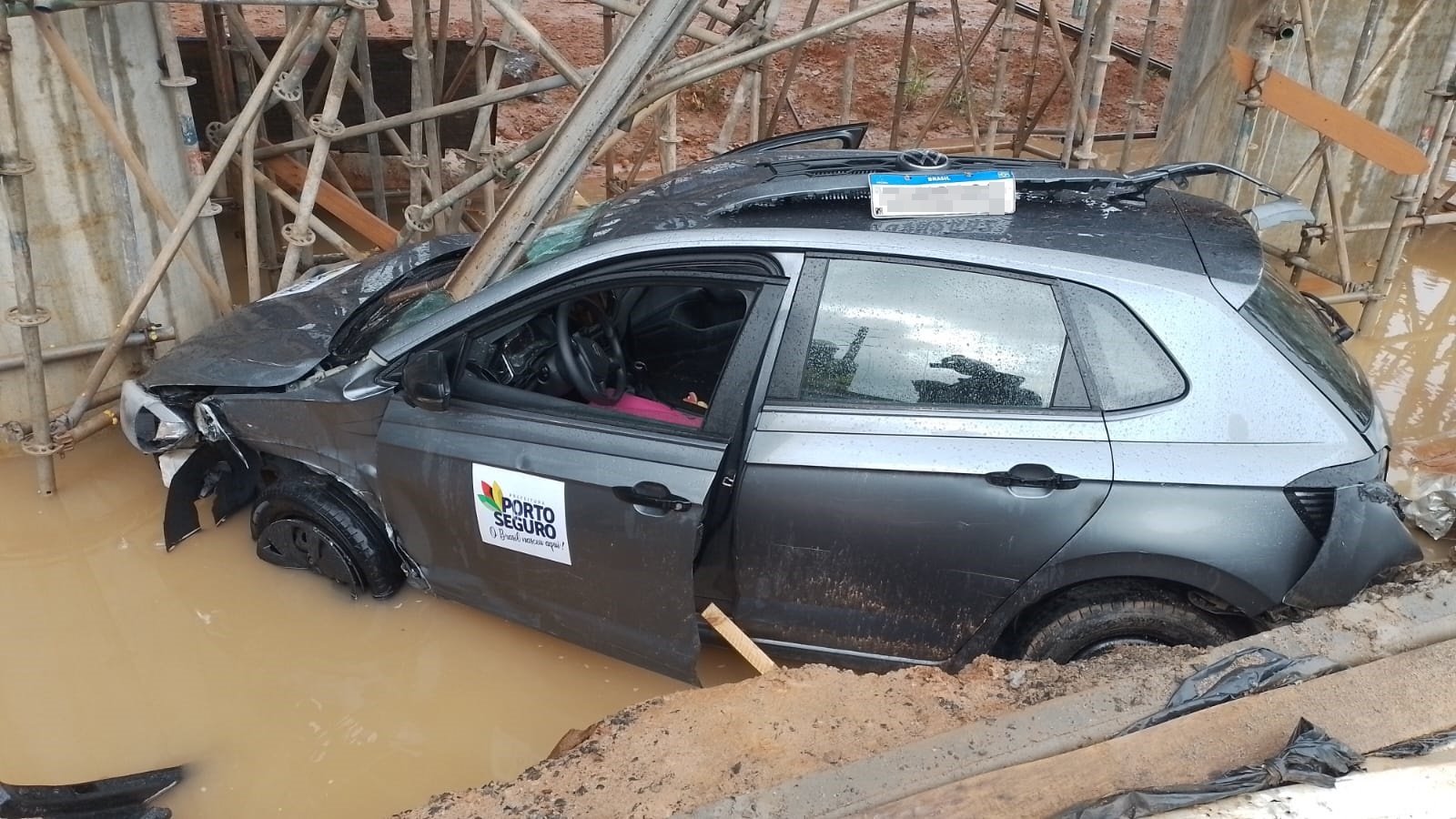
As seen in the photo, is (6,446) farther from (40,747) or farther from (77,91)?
(40,747)

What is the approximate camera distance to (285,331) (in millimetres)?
4008

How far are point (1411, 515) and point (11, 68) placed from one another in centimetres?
599

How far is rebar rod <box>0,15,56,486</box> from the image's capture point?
13.4 feet

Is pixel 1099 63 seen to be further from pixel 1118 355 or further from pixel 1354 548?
pixel 1354 548

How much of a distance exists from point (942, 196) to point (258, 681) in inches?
112

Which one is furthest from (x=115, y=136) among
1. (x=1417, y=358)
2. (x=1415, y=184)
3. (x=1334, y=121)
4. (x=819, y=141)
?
(x=1417, y=358)

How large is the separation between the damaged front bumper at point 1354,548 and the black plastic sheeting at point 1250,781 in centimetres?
73

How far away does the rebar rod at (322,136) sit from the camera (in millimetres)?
4281

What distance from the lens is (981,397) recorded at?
9.70 ft

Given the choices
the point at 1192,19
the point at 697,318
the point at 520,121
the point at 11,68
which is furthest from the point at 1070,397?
the point at 520,121

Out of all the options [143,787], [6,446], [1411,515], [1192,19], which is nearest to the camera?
[143,787]

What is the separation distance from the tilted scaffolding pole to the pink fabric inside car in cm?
61

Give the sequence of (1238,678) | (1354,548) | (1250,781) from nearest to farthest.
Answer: (1250,781), (1238,678), (1354,548)

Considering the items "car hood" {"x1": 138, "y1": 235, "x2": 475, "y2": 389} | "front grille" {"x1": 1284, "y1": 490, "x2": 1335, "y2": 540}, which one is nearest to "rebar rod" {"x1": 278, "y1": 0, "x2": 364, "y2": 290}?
"car hood" {"x1": 138, "y1": 235, "x2": 475, "y2": 389}
